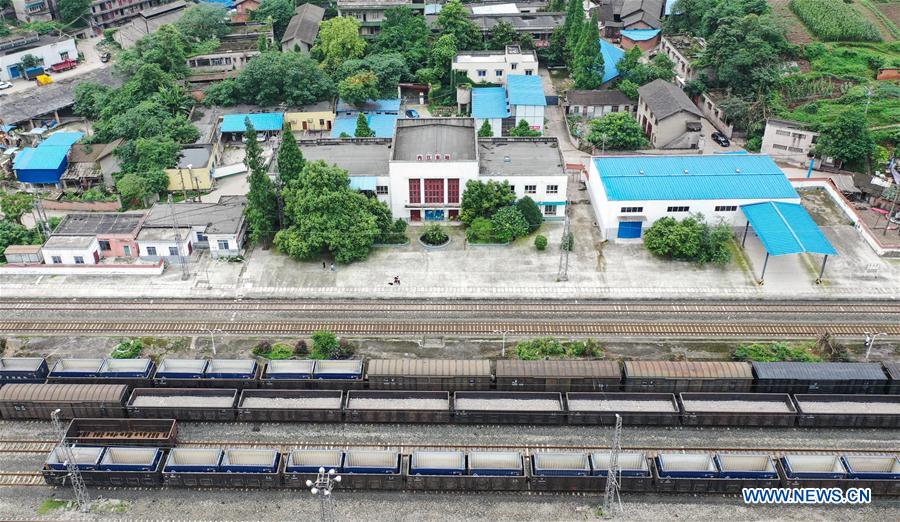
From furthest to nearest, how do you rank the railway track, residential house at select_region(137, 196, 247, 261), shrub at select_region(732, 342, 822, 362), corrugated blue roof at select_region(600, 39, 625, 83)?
corrugated blue roof at select_region(600, 39, 625, 83)
residential house at select_region(137, 196, 247, 261)
the railway track
shrub at select_region(732, 342, 822, 362)

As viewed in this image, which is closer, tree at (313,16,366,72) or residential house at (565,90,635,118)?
residential house at (565,90,635,118)

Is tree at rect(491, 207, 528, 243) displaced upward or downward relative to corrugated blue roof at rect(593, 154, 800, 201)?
downward

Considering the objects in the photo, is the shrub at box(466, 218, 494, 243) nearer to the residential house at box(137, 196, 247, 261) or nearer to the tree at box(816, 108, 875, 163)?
the residential house at box(137, 196, 247, 261)

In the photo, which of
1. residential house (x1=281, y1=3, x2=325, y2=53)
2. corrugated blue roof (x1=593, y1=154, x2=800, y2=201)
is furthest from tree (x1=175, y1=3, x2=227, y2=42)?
corrugated blue roof (x1=593, y1=154, x2=800, y2=201)

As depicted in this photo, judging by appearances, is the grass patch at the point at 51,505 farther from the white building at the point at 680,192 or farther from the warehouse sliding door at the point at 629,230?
the warehouse sliding door at the point at 629,230

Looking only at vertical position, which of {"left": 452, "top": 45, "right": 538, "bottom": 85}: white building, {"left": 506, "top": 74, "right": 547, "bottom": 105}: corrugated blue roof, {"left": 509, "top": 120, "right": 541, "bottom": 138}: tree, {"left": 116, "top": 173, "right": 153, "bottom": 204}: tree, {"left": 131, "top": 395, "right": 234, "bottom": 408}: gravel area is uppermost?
{"left": 452, "top": 45, "right": 538, "bottom": 85}: white building

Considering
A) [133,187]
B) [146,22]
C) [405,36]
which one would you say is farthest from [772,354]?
[146,22]
